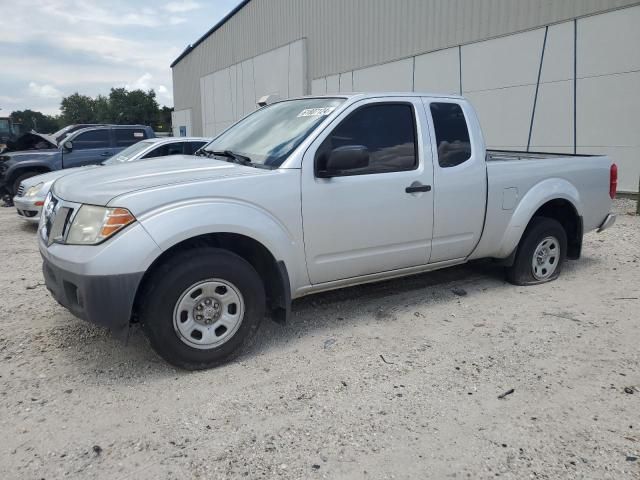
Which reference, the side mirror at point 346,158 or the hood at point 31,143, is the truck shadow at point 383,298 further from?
the hood at point 31,143

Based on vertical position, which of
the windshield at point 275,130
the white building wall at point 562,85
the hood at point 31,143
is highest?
the white building wall at point 562,85

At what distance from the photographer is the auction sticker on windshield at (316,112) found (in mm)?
3778

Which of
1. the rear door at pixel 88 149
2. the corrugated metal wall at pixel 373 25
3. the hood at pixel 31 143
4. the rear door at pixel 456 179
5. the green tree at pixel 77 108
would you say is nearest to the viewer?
the rear door at pixel 456 179

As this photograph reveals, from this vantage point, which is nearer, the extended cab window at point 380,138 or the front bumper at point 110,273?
the front bumper at point 110,273

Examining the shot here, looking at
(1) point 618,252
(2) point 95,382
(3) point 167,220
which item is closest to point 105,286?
(3) point 167,220

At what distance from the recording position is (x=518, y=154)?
5.88 metres

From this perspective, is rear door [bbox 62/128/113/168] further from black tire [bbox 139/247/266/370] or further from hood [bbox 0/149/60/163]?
black tire [bbox 139/247/266/370]

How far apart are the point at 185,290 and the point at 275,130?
1565 mm

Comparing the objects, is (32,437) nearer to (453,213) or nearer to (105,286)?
(105,286)

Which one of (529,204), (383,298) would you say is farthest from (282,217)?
(529,204)

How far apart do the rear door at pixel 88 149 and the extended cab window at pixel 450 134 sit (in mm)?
8862

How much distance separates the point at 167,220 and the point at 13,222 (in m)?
7.88

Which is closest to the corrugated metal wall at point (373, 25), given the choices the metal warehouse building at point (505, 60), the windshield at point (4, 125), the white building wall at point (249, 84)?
the metal warehouse building at point (505, 60)

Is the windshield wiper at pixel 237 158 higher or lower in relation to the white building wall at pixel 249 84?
lower
